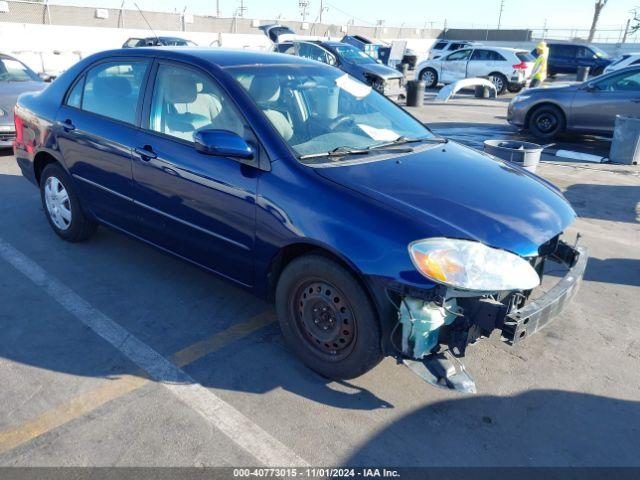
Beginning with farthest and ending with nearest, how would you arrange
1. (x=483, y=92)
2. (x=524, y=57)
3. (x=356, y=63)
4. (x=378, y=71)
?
(x=524, y=57)
(x=483, y=92)
(x=356, y=63)
(x=378, y=71)

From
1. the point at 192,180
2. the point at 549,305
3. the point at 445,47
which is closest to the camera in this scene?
the point at 549,305

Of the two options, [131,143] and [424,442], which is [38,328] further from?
[424,442]

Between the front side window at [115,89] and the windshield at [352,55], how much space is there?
508 inches

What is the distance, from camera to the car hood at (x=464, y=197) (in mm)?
2703

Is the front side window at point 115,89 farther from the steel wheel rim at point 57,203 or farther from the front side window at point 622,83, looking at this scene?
the front side window at point 622,83

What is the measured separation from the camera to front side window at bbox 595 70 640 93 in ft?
31.7

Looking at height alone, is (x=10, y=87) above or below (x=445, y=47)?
below

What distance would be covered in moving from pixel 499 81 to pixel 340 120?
18.1 m

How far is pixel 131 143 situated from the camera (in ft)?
12.5

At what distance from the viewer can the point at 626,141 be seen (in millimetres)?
8789

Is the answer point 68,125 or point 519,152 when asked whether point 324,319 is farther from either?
point 519,152

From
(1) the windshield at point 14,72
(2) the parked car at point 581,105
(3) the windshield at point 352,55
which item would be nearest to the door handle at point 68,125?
(1) the windshield at point 14,72

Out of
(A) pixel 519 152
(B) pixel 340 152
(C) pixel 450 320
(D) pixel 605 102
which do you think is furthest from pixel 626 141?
(C) pixel 450 320

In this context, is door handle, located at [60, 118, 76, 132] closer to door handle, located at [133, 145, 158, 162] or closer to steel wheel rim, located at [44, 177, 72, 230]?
steel wheel rim, located at [44, 177, 72, 230]
